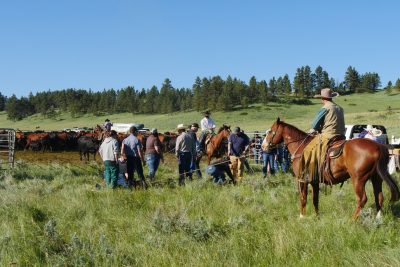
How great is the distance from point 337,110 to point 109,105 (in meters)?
133

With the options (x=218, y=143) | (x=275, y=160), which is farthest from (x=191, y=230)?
(x=275, y=160)

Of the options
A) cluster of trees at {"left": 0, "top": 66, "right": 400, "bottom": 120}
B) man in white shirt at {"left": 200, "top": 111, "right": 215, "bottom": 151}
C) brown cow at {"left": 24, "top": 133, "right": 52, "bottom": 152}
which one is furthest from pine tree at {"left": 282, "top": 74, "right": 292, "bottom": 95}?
man in white shirt at {"left": 200, "top": 111, "right": 215, "bottom": 151}

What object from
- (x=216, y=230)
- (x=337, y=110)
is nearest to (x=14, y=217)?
(x=216, y=230)

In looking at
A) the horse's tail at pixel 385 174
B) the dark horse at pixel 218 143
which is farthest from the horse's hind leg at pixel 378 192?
the dark horse at pixel 218 143

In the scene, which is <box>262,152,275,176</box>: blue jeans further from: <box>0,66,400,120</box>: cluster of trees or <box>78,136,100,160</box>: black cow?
<box>0,66,400,120</box>: cluster of trees

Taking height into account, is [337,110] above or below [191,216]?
above

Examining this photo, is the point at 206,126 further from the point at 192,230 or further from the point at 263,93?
the point at 263,93

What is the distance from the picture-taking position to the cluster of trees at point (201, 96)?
370 ft

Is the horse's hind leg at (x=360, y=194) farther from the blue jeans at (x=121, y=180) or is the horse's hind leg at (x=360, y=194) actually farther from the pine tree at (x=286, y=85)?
the pine tree at (x=286, y=85)

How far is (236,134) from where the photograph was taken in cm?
1498

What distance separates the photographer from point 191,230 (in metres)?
6.89

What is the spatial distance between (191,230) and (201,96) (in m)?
108

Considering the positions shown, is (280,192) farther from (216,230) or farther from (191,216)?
(216,230)

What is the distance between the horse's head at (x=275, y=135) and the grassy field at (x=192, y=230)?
3.59 feet
